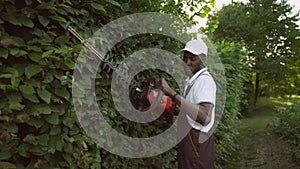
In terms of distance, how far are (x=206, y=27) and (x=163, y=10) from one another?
1357 millimetres

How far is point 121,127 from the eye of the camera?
2645 millimetres

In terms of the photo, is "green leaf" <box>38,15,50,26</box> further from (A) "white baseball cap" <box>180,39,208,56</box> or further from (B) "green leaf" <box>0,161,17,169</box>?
(A) "white baseball cap" <box>180,39,208,56</box>

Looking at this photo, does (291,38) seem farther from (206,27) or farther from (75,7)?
(75,7)

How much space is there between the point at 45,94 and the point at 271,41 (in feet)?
86.7

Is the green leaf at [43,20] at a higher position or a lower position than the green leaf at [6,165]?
higher

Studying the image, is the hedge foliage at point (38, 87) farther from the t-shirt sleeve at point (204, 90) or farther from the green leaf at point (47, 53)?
the t-shirt sleeve at point (204, 90)

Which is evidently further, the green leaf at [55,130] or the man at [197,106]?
the man at [197,106]

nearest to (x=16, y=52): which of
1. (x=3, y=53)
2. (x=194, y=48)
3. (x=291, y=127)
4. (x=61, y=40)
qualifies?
(x=3, y=53)

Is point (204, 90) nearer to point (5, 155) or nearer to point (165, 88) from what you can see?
point (165, 88)

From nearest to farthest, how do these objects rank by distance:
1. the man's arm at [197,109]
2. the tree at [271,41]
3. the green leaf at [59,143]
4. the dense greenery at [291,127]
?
the green leaf at [59,143], the man's arm at [197,109], the dense greenery at [291,127], the tree at [271,41]

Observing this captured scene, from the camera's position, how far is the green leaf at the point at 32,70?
1519mm

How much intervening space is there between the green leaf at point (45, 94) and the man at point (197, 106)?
1077mm

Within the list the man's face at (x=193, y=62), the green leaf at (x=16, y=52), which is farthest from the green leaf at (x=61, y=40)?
the man's face at (x=193, y=62)

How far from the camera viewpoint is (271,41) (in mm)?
25547
